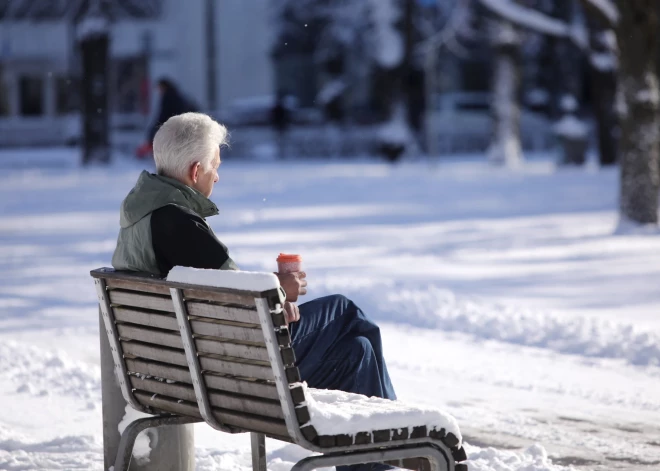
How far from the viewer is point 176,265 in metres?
4.15

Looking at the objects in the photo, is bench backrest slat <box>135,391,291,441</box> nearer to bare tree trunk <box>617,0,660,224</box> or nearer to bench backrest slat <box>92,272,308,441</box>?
bench backrest slat <box>92,272,308,441</box>

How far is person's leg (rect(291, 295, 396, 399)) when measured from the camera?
4555 mm

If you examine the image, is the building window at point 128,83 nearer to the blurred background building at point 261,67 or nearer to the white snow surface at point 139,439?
the blurred background building at point 261,67

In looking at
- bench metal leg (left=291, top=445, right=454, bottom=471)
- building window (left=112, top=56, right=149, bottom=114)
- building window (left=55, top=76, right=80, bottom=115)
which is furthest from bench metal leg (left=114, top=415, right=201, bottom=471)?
building window (left=55, top=76, right=80, bottom=115)

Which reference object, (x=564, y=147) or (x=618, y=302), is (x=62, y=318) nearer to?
(x=618, y=302)

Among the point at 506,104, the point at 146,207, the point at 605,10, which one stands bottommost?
the point at 146,207

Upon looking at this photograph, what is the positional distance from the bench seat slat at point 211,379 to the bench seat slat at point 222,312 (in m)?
0.21

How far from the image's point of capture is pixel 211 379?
3988mm

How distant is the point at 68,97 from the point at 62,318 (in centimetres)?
4125

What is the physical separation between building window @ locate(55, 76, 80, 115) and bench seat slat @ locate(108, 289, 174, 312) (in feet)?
151

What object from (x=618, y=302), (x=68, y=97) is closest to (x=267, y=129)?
(x=68, y=97)

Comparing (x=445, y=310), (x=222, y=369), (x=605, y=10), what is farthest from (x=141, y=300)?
(x=605, y=10)

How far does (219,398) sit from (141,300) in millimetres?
434

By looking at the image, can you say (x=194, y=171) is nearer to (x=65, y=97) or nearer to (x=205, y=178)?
(x=205, y=178)
